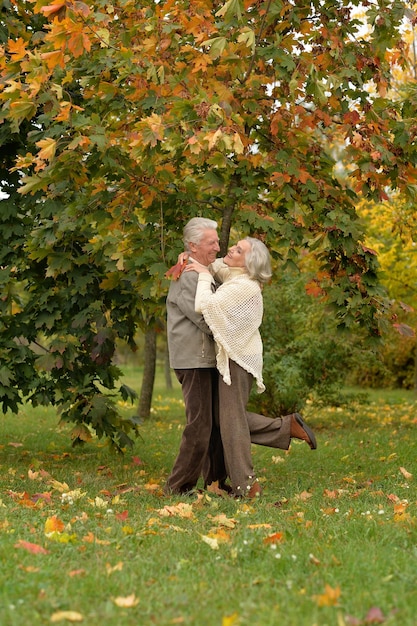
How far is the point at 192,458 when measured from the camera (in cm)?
603

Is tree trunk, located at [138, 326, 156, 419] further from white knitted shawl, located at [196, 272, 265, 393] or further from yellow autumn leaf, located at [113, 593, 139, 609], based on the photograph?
yellow autumn leaf, located at [113, 593, 139, 609]

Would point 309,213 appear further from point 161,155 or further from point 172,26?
point 172,26

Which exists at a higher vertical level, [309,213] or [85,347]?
[309,213]

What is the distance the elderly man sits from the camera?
5914 mm

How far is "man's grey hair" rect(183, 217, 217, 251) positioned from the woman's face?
0.74ft

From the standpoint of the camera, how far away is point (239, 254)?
5.90 meters

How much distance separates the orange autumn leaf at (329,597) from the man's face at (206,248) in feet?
9.92

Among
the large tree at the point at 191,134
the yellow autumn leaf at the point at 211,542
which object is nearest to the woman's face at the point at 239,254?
the large tree at the point at 191,134

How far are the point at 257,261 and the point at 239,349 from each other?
0.61 meters

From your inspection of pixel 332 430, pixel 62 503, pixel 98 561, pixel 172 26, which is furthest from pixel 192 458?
pixel 332 430

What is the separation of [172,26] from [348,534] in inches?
141

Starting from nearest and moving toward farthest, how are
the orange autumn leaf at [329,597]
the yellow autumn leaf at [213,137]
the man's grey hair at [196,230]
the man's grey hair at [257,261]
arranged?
Answer: 1. the orange autumn leaf at [329,597]
2. the yellow autumn leaf at [213,137]
3. the man's grey hair at [257,261]
4. the man's grey hair at [196,230]

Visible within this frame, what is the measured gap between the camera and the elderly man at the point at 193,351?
591 cm

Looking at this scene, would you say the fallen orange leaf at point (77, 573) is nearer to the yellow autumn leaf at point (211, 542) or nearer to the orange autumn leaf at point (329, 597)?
the yellow autumn leaf at point (211, 542)
